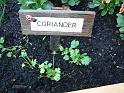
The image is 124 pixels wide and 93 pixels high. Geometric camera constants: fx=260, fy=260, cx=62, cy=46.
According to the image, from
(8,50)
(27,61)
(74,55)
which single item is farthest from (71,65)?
(8,50)

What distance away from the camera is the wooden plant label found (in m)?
1.10

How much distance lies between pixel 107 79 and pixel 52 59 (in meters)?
0.30

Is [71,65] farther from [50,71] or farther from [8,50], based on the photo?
[8,50]

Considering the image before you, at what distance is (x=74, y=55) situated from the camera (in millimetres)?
1322

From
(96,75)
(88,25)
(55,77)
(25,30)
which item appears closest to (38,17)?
(25,30)

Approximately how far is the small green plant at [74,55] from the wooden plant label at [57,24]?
21cm

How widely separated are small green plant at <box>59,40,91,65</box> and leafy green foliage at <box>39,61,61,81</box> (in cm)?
9

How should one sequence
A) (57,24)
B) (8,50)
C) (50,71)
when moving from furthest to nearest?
(8,50)
(50,71)
(57,24)

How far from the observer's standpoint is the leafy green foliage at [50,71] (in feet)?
4.16

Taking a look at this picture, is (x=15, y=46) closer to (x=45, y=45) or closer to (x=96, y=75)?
(x=45, y=45)

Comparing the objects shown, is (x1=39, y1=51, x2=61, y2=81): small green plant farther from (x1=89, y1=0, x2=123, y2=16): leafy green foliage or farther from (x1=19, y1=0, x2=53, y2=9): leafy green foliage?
(x1=89, y1=0, x2=123, y2=16): leafy green foliage

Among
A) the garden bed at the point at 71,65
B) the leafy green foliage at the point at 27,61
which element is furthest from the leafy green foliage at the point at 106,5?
the leafy green foliage at the point at 27,61

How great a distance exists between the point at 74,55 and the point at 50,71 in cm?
15

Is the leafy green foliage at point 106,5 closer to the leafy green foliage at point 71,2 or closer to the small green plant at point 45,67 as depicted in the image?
the leafy green foliage at point 71,2
